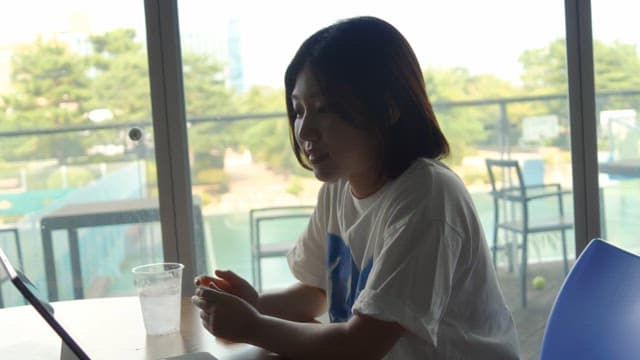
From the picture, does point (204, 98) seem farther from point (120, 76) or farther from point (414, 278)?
point (414, 278)

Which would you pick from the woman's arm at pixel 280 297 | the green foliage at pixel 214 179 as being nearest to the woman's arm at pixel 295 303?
the woman's arm at pixel 280 297

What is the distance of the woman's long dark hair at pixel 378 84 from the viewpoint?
1.31 m

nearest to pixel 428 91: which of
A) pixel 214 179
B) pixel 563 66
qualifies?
pixel 563 66

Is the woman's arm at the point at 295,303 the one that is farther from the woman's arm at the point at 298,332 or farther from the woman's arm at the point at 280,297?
the woman's arm at the point at 298,332

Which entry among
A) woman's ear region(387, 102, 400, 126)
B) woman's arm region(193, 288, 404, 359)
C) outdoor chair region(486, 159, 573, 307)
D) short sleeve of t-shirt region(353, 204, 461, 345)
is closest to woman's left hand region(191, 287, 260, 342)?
woman's arm region(193, 288, 404, 359)

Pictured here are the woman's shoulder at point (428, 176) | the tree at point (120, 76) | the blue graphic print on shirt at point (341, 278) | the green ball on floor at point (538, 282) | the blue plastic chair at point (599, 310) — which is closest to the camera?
the blue plastic chair at point (599, 310)

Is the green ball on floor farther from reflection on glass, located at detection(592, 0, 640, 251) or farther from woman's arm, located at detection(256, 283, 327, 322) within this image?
woman's arm, located at detection(256, 283, 327, 322)

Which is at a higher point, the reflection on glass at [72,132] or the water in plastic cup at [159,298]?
the reflection on glass at [72,132]

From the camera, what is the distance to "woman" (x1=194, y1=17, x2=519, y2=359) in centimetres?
114

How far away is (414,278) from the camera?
3.75 feet

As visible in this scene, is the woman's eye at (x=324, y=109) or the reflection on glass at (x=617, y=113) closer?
the woman's eye at (x=324, y=109)

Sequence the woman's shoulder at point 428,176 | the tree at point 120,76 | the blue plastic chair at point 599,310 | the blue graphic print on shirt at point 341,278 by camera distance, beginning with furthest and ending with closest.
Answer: the tree at point 120,76, the blue graphic print on shirt at point 341,278, the woman's shoulder at point 428,176, the blue plastic chair at point 599,310

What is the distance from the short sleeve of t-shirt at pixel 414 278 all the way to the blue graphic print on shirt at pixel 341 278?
0.15 metres

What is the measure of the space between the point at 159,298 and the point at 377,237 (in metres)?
0.42
